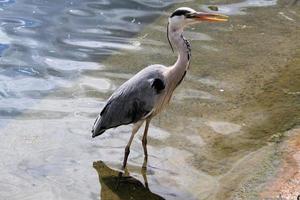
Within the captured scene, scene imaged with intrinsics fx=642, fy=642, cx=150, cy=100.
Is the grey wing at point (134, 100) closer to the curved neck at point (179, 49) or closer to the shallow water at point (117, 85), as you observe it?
the curved neck at point (179, 49)

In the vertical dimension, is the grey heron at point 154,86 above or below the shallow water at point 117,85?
above

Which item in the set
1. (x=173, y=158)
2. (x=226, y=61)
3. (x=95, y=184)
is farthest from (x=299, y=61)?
(x=95, y=184)

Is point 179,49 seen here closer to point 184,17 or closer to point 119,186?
point 184,17

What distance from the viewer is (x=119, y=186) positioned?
5641 mm

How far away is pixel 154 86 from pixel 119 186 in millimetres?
931

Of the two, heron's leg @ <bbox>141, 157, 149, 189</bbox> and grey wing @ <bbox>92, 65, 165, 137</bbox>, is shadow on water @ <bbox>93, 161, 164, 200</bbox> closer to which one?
heron's leg @ <bbox>141, 157, 149, 189</bbox>

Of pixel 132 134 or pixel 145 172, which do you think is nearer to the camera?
pixel 132 134

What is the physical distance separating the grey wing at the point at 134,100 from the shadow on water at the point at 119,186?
37cm

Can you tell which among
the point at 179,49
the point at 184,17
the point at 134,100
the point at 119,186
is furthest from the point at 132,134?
the point at 184,17

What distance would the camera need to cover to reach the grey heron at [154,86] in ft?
18.2

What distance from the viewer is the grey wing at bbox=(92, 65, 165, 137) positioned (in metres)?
5.61

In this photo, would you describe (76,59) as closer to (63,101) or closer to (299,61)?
(63,101)

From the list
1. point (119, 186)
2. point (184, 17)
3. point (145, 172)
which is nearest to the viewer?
point (184, 17)

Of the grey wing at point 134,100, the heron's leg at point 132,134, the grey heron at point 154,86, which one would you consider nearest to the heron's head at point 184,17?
the grey heron at point 154,86
